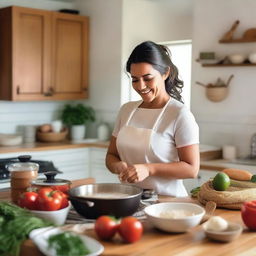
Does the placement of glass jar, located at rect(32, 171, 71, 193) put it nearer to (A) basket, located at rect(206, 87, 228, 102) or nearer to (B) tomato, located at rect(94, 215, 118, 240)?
(B) tomato, located at rect(94, 215, 118, 240)

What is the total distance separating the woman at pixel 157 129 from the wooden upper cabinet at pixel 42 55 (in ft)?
8.05

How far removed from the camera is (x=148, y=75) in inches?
104

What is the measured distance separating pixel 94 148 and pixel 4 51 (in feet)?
4.37

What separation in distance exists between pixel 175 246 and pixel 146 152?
0.92m

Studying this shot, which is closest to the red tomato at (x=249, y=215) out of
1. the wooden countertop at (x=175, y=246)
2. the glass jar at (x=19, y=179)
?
the wooden countertop at (x=175, y=246)

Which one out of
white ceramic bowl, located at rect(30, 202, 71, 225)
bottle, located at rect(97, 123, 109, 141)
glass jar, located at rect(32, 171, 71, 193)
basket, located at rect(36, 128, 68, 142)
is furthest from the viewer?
bottle, located at rect(97, 123, 109, 141)

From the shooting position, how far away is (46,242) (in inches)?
71.1

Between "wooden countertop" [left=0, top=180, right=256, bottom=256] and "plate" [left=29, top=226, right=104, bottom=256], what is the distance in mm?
35

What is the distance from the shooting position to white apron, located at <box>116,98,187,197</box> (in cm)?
273

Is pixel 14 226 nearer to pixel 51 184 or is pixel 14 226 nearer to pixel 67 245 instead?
pixel 67 245

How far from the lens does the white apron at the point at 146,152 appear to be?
8.95ft

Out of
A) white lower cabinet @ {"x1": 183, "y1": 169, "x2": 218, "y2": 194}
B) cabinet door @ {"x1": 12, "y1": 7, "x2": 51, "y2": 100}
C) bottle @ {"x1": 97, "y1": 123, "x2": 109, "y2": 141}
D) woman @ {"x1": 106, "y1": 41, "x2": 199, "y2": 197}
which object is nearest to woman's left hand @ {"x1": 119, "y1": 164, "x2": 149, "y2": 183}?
woman @ {"x1": 106, "y1": 41, "x2": 199, "y2": 197}

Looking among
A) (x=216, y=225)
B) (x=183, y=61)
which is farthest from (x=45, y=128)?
(x=216, y=225)

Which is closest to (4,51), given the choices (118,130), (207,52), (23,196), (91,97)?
(91,97)
